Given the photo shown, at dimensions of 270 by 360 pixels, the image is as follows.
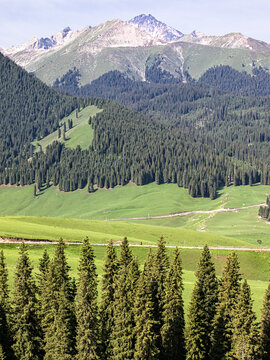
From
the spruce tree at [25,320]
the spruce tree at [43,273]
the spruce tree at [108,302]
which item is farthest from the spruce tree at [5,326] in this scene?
the spruce tree at [108,302]

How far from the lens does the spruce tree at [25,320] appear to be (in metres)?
56.9

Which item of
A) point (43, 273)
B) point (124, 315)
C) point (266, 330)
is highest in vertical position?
point (43, 273)

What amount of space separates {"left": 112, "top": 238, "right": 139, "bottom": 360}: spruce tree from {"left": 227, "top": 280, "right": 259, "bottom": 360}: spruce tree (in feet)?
40.4

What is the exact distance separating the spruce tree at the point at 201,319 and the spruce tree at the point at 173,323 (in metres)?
1.40

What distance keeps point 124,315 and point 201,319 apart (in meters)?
9.97

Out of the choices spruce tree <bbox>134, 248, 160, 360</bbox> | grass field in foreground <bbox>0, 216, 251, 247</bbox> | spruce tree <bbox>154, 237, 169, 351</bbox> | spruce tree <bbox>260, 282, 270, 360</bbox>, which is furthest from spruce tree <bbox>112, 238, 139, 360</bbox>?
grass field in foreground <bbox>0, 216, 251, 247</bbox>

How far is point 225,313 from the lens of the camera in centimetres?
6059

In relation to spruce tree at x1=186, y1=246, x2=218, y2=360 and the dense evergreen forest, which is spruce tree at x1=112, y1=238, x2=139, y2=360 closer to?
the dense evergreen forest

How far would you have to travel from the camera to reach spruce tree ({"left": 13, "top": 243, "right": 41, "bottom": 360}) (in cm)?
5691

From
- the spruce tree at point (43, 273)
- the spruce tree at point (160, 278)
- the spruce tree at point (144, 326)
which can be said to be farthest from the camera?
the spruce tree at point (43, 273)

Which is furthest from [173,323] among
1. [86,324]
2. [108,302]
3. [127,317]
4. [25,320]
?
[25,320]

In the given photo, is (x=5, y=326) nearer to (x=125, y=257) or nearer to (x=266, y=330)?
(x=125, y=257)

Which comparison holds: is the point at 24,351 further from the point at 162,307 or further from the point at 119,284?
the point at 162,307

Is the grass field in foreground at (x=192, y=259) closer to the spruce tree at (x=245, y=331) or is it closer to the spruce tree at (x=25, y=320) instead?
the spruce tree at (x=25, y=320)
